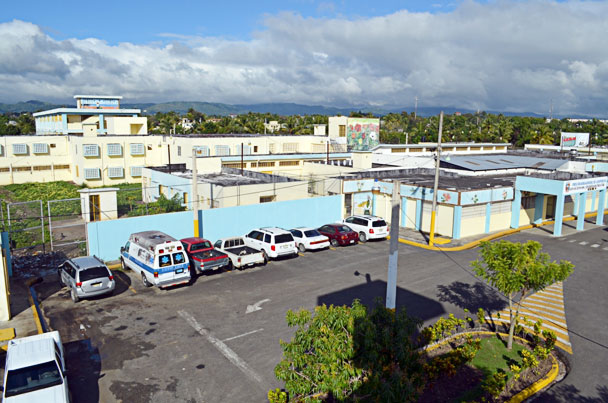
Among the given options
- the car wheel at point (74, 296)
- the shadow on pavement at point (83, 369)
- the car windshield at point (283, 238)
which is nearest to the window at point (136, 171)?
the car windshield at point (283, 238)

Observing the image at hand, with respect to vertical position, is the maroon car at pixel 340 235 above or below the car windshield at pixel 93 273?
below

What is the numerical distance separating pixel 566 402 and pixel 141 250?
16.2 m

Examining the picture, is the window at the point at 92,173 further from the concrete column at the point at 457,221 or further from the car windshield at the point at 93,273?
the concrete column at the point at 457,221

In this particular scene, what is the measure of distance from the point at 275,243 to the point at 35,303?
10.8m

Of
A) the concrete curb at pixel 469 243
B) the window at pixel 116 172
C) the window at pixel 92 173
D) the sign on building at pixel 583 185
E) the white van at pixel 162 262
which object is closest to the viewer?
the white van at pixel 162 262

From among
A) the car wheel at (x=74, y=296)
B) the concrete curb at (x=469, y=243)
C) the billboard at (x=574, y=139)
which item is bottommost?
the concrete curb at (x=469, y=243)

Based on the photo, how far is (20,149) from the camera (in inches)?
1954

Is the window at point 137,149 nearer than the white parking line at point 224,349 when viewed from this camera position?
No

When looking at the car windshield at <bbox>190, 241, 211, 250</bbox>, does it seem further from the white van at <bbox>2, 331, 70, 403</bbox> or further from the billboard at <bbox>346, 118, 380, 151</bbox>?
the billboard at <bbox>346, 118, 380, 151</bbox>

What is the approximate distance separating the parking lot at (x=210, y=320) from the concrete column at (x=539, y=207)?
44.7 ft

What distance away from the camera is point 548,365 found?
12.7 m

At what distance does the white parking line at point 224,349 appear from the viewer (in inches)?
480

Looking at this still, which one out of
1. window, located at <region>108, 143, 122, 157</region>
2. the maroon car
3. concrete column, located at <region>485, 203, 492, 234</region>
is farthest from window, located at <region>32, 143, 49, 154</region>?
concrete column, located at <region>485, 203, 492, 234</region>

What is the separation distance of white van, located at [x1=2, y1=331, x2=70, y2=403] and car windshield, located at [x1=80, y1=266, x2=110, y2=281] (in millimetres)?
Result: 6038
